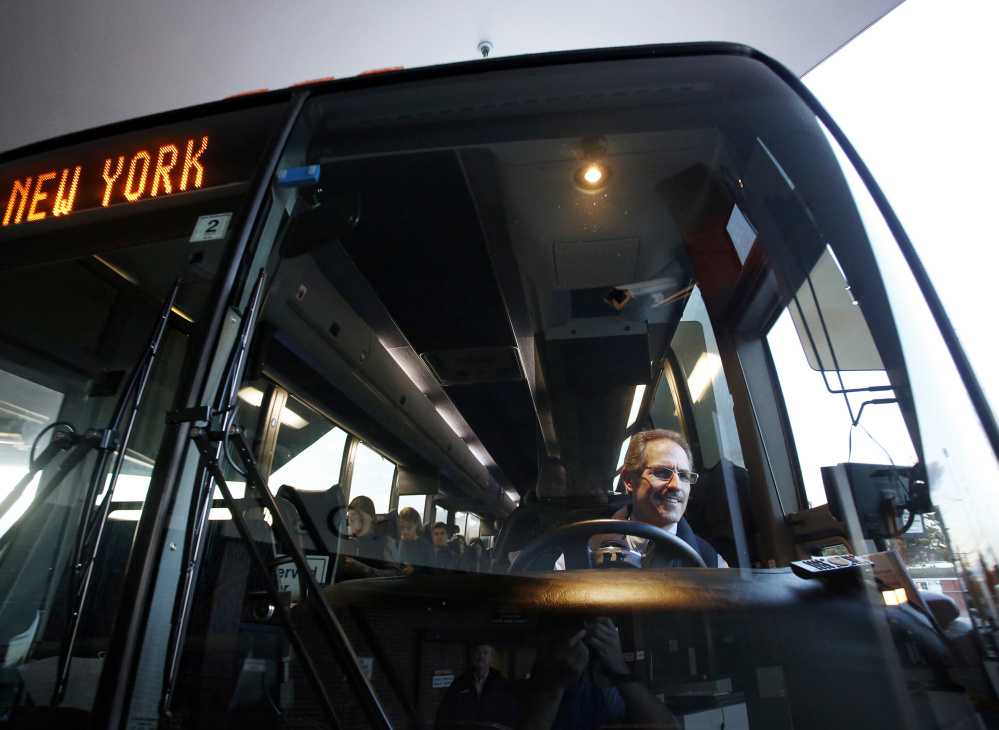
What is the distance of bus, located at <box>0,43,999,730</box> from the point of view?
777 mm

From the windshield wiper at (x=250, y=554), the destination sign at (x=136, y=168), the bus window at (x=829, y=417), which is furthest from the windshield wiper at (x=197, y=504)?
the bus window at (x=829, y=417)

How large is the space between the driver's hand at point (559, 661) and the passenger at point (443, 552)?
19 cm

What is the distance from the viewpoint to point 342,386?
1.07 m

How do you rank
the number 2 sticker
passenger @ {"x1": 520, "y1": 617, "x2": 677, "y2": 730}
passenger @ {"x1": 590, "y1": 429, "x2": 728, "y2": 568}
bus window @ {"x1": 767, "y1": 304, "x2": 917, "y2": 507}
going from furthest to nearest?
the number 2 sticker < passenger @ {"x1": 590, "y1": 429, "x2": 728, "y2": 568} < bus window @ {"x1": 767, "y1": 304, "x2": 917, "y2": 507} < passenger @ {"x1": 520, "y1": 617, "x2": 677, "y2": 730}

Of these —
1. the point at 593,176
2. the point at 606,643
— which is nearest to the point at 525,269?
the point at 593,176

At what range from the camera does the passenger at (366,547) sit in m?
0.90

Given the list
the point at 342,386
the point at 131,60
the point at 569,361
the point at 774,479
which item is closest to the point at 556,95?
the point at 569,361

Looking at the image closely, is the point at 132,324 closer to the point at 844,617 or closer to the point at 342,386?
the point at 342,386

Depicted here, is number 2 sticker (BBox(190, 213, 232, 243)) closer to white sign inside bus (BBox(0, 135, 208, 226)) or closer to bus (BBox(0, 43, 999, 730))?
bus (BBox(0, 43, 999, 730))

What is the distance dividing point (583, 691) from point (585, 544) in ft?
0.87

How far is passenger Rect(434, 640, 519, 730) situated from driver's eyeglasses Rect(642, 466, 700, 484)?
0.44 metres

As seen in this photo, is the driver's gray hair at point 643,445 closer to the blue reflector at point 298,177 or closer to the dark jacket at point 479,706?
the dark jacket at point 479,706

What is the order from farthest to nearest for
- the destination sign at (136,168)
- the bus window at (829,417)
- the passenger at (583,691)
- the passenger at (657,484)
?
the destination sign at (136,168) < the passenger at (657,484) < the bus window at (829,417) < the passenger at (583,691)

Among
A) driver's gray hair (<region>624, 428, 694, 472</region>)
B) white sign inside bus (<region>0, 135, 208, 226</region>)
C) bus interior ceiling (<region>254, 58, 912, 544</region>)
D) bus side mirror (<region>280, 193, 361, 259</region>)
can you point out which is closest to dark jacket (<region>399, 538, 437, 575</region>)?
bus interior ceiling (<region>254, 58, 912, 544</region>)
